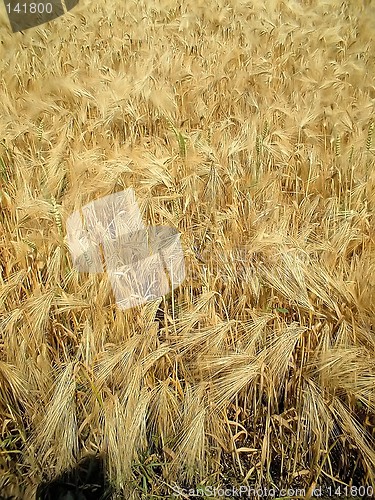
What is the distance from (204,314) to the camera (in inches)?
55.7

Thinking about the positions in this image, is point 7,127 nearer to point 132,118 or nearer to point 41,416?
point 132,118

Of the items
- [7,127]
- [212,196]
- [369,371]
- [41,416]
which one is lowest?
[41,416]

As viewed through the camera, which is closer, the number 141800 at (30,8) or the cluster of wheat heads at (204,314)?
the cluster of wheat heads at (204,314)

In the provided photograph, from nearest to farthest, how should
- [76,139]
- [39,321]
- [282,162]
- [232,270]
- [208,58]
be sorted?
[39,321]
[232,270]
[282,162]
[76,139]
[208,58]

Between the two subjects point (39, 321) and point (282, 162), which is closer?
point (39, 321)

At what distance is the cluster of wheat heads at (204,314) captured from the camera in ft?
4.12

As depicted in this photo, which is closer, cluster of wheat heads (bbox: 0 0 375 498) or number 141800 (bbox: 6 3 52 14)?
cluster of wheat heads (bbox: 0 0 375 498)

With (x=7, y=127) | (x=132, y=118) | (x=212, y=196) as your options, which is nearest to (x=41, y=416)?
(x=212, y=196)

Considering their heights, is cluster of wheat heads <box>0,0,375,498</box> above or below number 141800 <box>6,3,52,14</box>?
below

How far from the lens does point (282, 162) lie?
7.04 feet

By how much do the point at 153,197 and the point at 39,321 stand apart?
0.69 metres

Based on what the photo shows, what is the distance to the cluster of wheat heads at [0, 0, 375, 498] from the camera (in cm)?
125

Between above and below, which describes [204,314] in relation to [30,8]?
below

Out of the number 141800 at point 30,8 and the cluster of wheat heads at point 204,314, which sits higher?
the number 141800 at point 30,8
